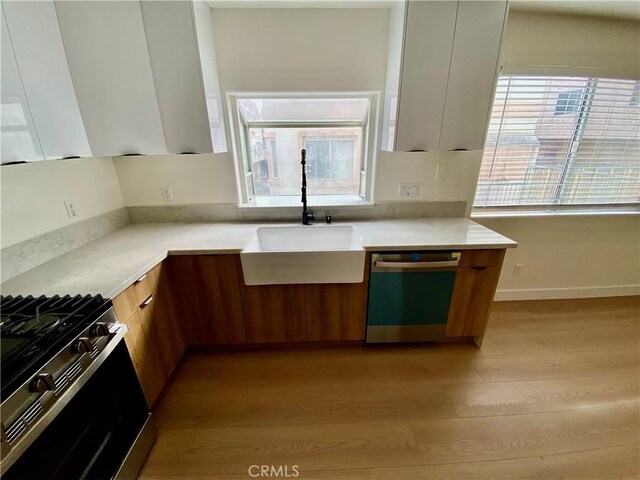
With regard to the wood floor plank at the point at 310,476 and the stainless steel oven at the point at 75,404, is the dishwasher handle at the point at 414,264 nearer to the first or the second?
the wood floor plank at the point at 310,476

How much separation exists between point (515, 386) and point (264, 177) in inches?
93.2

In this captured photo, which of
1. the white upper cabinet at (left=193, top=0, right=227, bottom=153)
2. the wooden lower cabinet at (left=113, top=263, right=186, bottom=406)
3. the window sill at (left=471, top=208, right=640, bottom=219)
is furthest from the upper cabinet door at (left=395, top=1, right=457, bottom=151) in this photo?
the wooden lower cabinet at (left=113, top=263, right=186, bottom=406)

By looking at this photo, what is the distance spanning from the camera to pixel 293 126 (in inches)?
81.0

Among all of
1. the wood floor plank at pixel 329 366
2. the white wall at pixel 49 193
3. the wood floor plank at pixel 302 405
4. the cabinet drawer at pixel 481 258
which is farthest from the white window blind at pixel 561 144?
the white wall at pixel 49 193

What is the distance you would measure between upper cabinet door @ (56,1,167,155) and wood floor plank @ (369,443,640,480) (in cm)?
222

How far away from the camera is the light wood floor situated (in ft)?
4.18

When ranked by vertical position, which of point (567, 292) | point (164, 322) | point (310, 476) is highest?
point (164, 322)

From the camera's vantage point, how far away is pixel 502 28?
58.0 inches

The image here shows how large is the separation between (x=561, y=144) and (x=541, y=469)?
2.31 metres

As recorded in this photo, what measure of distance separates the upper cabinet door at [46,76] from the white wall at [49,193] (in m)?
0.28

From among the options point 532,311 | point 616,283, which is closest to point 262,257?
point 532,311

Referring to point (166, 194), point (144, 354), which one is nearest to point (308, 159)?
point (166, 194)

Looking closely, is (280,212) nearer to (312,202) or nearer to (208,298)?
(312,202)

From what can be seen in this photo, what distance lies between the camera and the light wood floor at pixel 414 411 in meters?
1.27
